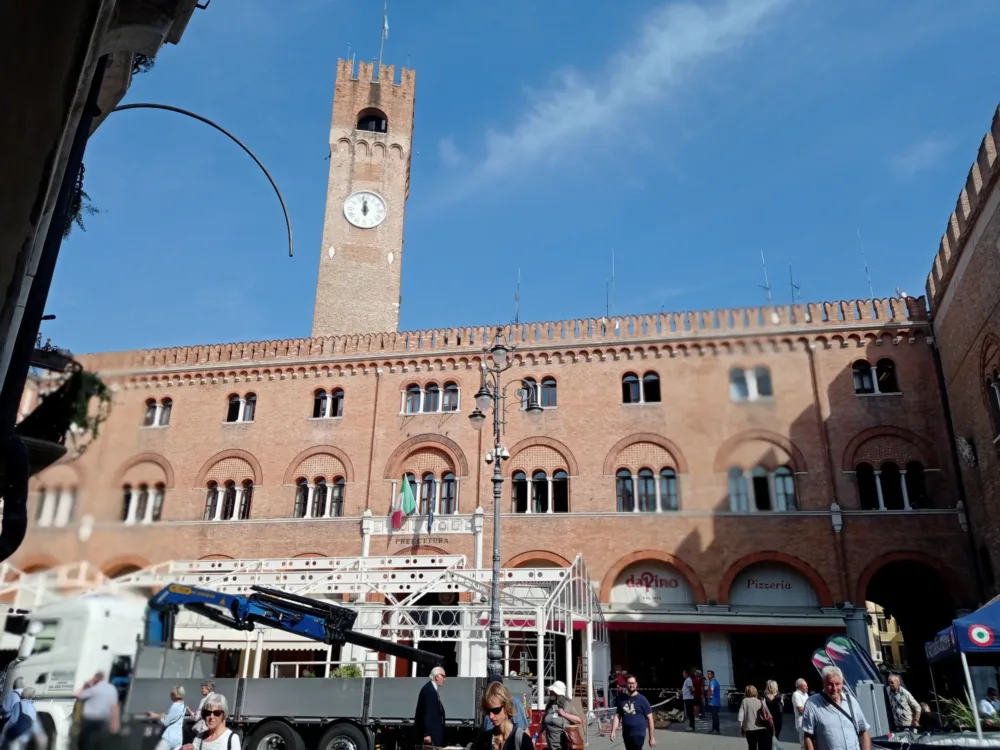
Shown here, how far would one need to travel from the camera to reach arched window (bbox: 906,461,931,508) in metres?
20.4

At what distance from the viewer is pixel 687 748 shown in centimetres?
1304

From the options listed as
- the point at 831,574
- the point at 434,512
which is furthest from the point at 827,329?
the point at 434,512

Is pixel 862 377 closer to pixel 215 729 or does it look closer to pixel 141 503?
pixel 215 729

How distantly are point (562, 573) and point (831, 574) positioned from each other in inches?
344

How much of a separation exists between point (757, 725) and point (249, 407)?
20.0 metres

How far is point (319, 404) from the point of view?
25.4 metres

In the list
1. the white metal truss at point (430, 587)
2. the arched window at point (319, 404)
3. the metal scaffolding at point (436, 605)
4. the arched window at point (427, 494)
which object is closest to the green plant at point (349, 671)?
the metal scaffolding at point (436, 605)

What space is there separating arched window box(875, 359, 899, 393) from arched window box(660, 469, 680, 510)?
6.33m

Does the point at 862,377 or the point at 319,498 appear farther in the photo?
the point at 319,498

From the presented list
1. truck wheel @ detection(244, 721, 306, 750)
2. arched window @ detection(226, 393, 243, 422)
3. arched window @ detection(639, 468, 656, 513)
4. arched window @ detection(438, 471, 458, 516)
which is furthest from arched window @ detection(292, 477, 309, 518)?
truck wheel @ detection(244, 721, 306, 750)

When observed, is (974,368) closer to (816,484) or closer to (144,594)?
(816,484)

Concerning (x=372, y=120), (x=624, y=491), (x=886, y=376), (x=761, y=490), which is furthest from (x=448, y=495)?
(x=372, y=120)

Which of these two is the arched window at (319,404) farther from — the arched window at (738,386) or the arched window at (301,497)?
the arched window at (738,386)

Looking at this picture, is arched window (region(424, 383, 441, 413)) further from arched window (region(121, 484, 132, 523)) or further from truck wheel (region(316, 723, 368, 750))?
arched window (region(121, 484, 132, 523))
